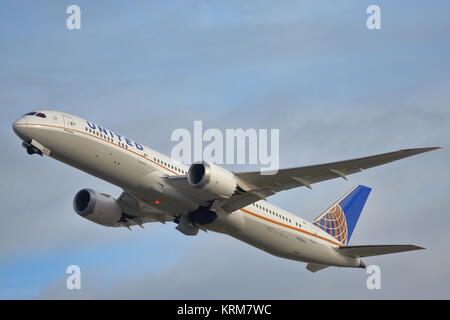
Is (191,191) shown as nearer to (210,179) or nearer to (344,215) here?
(210,179)

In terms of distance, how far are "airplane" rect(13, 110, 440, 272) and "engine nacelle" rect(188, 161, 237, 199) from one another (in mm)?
47

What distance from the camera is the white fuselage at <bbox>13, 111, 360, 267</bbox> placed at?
37.0 metres

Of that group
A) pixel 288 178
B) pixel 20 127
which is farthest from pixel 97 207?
pixel 288 178

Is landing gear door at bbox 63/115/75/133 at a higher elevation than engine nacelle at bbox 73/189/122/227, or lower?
higher

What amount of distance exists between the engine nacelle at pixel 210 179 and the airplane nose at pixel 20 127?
794cm

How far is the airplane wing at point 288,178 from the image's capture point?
37906 millimetres

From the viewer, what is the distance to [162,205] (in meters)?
40.3

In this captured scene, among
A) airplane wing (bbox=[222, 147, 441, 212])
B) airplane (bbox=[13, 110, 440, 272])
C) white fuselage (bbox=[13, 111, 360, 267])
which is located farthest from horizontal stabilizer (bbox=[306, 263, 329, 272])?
airplane wing (bbox=[222, 147, 441, 212])

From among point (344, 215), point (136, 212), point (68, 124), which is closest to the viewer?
point (68, 124)

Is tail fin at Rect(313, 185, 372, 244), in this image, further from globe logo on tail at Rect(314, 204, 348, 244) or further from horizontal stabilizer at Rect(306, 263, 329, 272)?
horizontal stabilizer at Rect(306, 263, 329, 272)

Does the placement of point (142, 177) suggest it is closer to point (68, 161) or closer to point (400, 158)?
point (68, 161)

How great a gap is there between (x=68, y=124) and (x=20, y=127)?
215 centimetres

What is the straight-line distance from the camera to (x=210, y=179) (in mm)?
38625
